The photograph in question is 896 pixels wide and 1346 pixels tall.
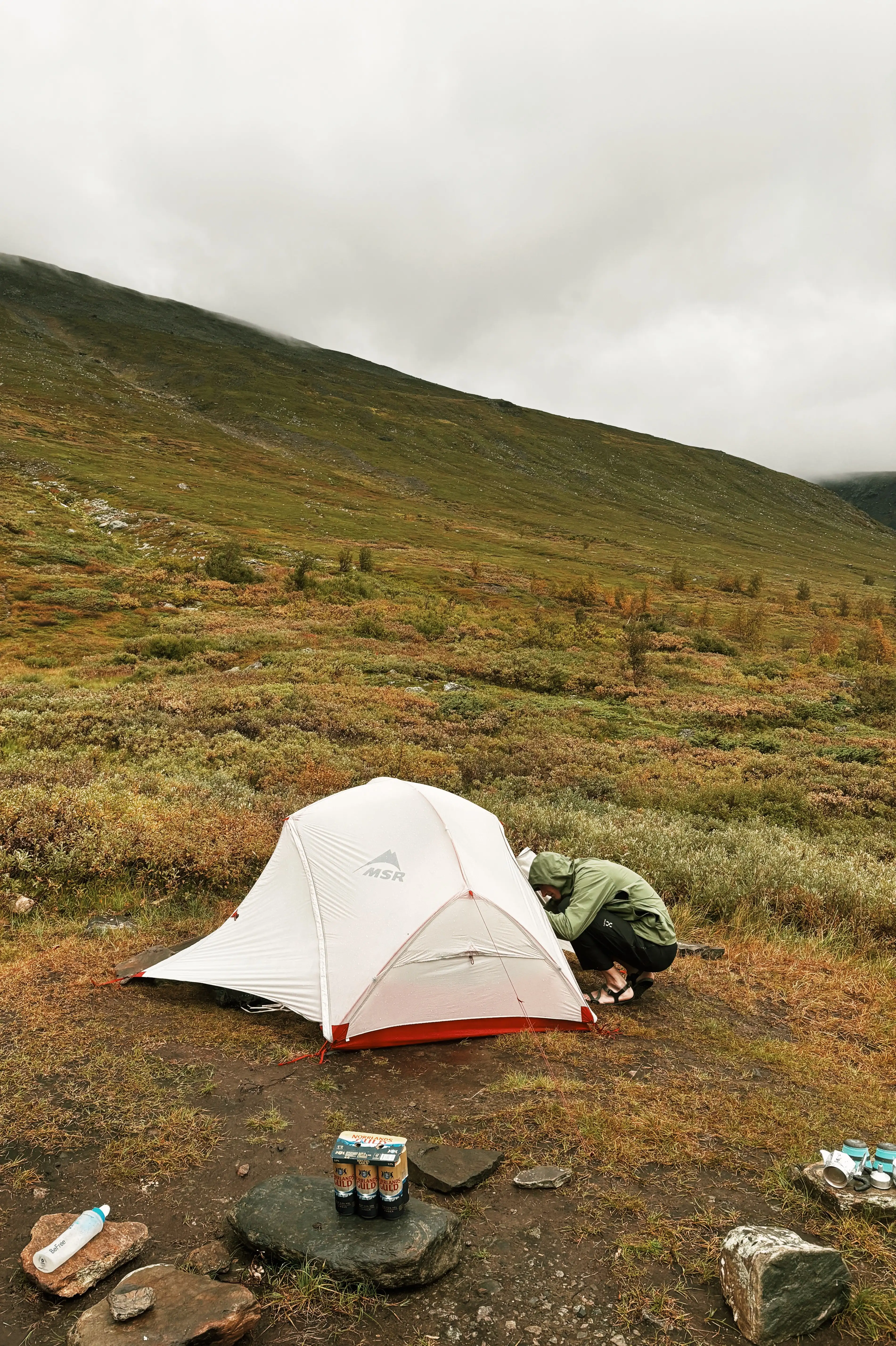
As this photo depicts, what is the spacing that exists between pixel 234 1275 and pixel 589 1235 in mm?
2298

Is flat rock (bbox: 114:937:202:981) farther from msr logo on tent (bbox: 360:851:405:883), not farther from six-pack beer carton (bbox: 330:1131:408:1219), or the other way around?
six-pack beer carton (bbox: 330:1131:408:1219)

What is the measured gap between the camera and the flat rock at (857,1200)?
4.92 m

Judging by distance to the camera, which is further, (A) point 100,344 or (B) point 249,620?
(A) point 100,344

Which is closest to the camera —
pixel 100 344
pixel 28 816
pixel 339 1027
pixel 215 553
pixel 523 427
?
pixel 339 1027

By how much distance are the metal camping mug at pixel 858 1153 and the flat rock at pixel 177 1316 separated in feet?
13.5

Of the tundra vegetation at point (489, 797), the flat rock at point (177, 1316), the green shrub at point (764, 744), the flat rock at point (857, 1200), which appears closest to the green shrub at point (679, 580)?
the tundra vegetation at point (489, 797)

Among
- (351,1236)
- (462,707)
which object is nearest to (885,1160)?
(351,1236)

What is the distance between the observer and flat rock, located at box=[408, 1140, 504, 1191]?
17.4 feet

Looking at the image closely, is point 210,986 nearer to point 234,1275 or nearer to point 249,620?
point 234,1275

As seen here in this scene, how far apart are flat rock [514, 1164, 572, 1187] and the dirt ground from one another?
62 mm

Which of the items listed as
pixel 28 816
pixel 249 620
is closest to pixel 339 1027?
pixel 28 816

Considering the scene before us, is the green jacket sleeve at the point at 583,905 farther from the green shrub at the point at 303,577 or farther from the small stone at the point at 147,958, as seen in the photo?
the green shrub at the point at 303,577

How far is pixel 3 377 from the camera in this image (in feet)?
367

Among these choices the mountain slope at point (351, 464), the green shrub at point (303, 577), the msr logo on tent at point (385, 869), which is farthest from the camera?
the mountain slope at point (351, 464)
